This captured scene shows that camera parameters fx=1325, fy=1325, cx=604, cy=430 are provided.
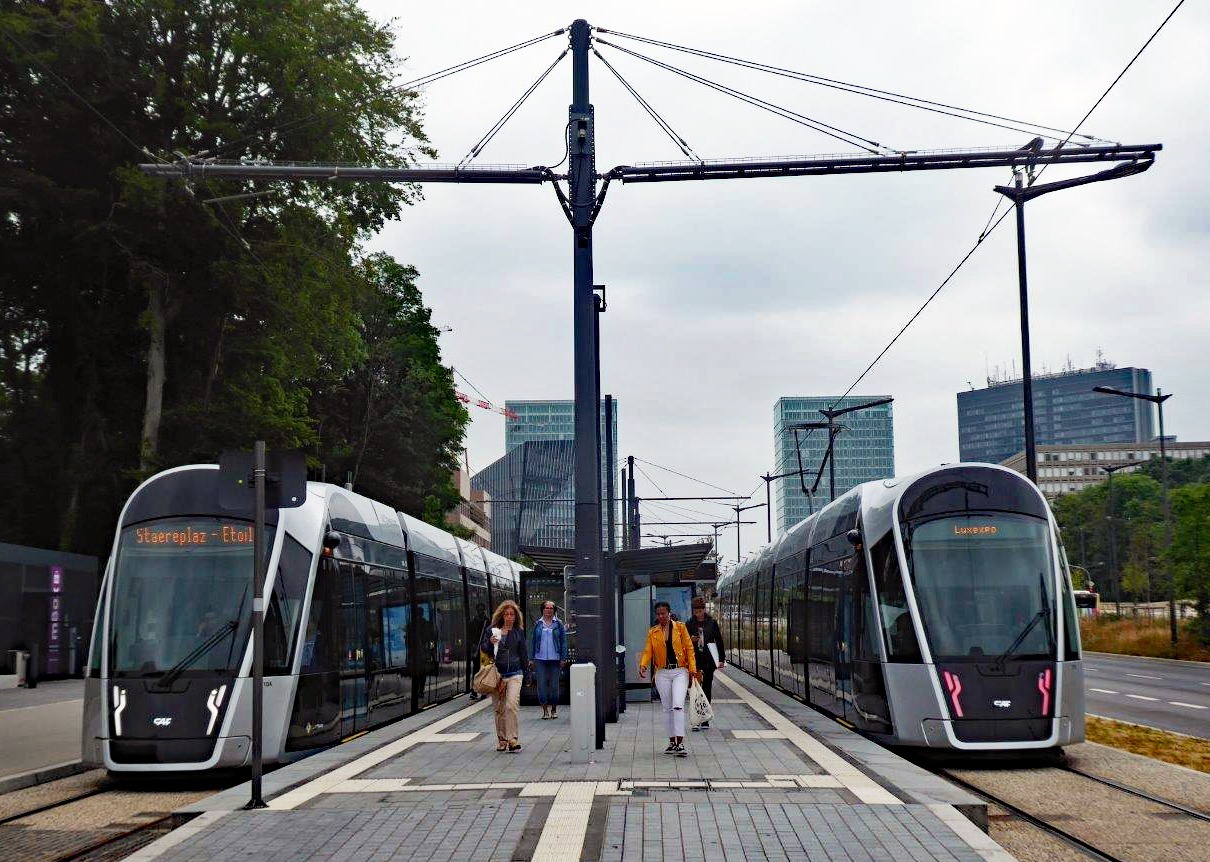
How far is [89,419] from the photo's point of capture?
Answer: 33.0 meters

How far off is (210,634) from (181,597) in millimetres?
492

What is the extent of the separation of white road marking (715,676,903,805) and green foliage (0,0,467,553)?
16.8 m

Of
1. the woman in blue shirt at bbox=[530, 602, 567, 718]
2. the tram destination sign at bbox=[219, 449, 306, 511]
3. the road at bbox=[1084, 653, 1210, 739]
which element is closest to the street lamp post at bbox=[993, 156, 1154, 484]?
the road at bbox=[1084, 653, 1210, 739]

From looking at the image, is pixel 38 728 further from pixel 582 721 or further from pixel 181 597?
pixel 582 721

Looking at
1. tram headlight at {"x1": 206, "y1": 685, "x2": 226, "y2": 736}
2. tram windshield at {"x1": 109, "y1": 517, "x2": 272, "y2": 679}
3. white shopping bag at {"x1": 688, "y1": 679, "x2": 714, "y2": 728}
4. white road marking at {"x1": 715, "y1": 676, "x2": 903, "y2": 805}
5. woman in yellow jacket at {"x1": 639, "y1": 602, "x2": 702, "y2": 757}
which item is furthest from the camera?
white shopping bag at {"x1": 688, "y1": 679, "x2": 714, "y2": 728}

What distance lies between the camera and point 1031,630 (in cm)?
1384

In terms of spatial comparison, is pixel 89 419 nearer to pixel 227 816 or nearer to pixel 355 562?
pixel 355 562

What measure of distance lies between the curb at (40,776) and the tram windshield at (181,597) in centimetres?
151

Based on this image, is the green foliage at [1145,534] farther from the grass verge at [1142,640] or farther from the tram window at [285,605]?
the tram window at [285,605]

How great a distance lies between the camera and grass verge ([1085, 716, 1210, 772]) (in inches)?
569

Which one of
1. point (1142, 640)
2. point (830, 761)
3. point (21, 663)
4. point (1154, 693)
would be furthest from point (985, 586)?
point (1142, 640)

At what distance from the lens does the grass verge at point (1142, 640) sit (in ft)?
136

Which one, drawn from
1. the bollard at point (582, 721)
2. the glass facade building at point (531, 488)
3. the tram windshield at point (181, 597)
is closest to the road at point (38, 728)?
the tram windshield at point (181, 597)

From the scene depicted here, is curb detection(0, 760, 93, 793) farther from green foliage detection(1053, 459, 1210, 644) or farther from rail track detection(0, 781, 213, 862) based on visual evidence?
green foliage detection(1053, 459, 1210, 644)
